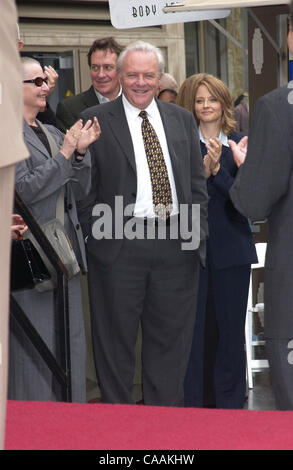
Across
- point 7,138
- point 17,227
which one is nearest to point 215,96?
point 17,227

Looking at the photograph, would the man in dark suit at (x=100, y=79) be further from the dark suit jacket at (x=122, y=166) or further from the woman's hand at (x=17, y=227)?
the woman's hand at (x=17, y=227)

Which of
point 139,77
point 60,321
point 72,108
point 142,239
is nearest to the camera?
point 60,321

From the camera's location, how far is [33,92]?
432cm

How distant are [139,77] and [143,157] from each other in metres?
0.46

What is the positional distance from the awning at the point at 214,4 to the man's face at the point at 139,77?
0.29 metres

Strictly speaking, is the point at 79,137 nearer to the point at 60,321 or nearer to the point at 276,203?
the point at 60,321

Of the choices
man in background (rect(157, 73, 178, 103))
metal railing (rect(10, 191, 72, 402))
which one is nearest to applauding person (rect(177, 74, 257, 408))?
man in background (rect(157, 73, 178, 103))

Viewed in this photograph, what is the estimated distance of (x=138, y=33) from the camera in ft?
42.8
